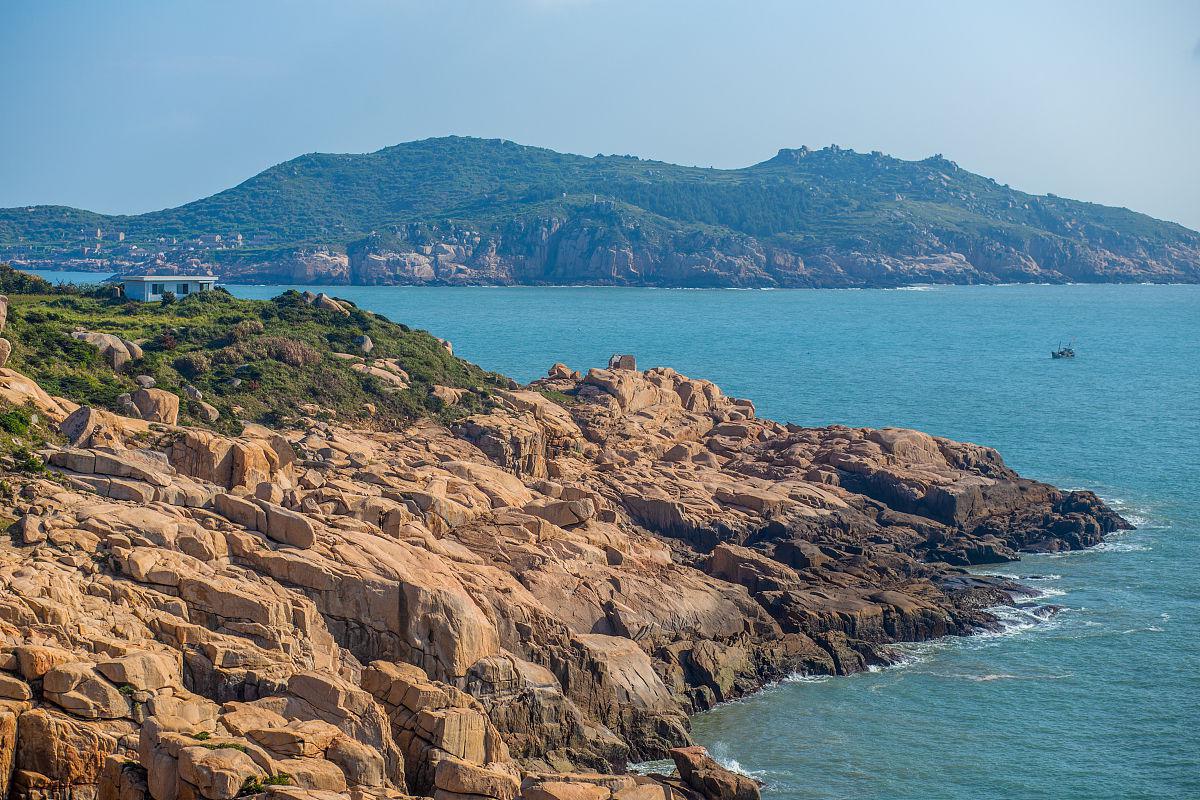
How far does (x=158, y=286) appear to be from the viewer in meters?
74.7

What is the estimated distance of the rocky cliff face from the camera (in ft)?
88.2

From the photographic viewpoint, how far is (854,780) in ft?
119

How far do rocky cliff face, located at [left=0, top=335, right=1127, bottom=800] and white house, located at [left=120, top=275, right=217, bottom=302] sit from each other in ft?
79.5

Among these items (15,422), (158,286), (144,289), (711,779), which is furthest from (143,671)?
(158,286)

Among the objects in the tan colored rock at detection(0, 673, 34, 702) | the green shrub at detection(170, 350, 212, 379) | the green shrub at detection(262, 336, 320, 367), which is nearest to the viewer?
the tan colored rock at detection(0, 673, 34, 702)

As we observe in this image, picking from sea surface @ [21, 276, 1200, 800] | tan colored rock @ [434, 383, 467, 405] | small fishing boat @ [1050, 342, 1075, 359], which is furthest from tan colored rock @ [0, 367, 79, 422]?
small fishing boat @ [1050, 342, 1075, 359]

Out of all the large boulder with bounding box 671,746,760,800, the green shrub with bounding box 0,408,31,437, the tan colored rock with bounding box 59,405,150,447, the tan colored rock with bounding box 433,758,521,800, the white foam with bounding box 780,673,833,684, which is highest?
the green shrub with bounding box 0,408,31,437

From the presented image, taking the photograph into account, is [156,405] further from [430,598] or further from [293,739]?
[293,739]

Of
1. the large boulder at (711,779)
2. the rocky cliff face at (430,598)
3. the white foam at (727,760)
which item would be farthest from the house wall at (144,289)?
the large boulder at (711,779)

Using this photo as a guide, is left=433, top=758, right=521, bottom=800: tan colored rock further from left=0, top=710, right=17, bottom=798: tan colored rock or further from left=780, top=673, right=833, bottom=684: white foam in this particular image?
left=780, top=673, right=833, bottom=684: white foam

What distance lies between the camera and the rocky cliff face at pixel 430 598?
2688cm

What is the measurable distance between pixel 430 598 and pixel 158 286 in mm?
46243

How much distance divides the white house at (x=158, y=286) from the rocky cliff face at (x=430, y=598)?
2425 cm

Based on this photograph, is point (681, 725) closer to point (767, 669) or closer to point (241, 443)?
point (767, 669)
